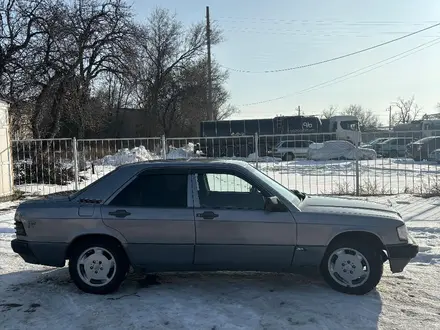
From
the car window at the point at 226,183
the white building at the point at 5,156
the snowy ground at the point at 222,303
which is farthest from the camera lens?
the white building at the point at 5,156

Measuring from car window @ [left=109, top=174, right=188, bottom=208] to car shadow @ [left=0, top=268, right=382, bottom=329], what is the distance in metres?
1.04

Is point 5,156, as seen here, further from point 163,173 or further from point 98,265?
point 163,173

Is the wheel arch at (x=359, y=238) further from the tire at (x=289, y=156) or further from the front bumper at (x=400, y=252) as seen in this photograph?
the tire at (x=289, y=156)

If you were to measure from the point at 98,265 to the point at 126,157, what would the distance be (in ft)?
47.3

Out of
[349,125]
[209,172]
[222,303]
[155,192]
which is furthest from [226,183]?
[349,125]

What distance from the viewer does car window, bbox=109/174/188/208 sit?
16.3ft

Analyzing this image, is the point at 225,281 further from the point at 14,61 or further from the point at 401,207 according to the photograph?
the point at 14,61

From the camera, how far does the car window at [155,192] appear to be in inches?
195

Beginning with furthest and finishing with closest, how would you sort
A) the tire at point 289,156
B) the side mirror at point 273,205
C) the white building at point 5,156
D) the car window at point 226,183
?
the tire at point 289,156 < the white building at point 5,156 < the car window at point 226,183 < the side mirror at point 273,205

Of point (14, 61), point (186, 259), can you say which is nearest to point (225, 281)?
point (186, 259)

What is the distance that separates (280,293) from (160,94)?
44403 mm

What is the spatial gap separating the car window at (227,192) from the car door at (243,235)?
11 millimetres

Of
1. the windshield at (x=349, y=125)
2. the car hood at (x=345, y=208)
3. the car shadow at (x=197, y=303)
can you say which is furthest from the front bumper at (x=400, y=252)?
the windshield at (x=349, y=125)

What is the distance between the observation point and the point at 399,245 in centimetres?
479
